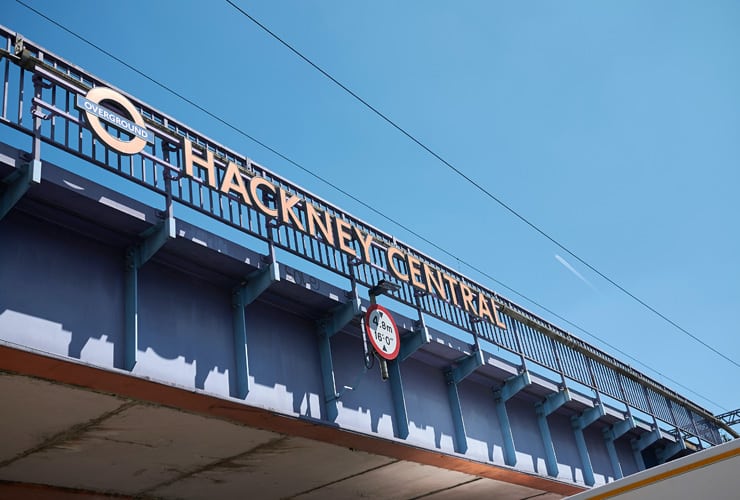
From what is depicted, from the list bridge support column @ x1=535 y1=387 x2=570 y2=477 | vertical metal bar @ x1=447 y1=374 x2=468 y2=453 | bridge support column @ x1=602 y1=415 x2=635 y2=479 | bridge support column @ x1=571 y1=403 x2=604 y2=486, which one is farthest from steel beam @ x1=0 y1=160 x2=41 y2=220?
bridge support column @ x1=602 y1=415 x2=635 y2=479

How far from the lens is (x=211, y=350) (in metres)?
12.1

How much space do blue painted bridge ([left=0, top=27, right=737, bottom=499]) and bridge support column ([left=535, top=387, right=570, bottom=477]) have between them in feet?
0.57

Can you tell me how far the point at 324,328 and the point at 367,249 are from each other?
179 centimetres

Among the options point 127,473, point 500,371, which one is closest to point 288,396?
point 127,473

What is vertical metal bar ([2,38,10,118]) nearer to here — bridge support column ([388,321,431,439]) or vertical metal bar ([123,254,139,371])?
vertical metal bar ([123,254,139,371])

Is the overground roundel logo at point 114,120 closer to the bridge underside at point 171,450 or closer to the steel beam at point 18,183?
the steel beam at point 18,183

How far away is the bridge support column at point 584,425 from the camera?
2105 centimetres

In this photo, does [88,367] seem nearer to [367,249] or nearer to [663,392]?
[367,249]

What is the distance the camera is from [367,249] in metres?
15.1

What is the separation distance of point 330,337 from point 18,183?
647cm

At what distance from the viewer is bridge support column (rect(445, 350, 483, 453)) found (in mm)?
16531

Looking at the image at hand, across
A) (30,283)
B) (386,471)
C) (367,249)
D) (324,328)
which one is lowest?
(386,471)

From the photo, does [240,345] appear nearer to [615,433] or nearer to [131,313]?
[131,313]

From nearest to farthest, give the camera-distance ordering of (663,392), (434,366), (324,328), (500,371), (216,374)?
(216,374) < (324,328) < (434,366) < (500,371) < (663,392)
